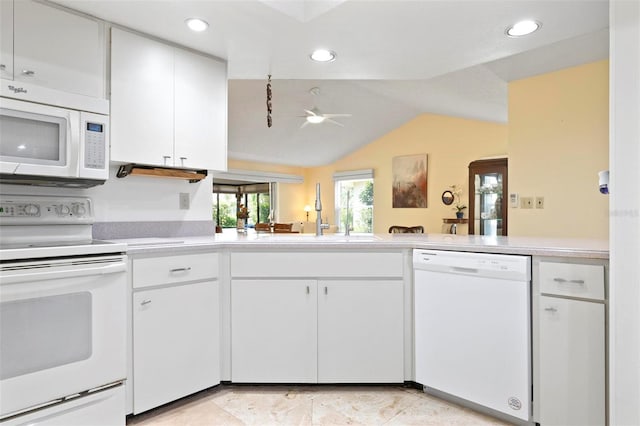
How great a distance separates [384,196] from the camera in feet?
26.9

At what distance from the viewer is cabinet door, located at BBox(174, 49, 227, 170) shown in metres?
2.35

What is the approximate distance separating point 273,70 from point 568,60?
2209 mm

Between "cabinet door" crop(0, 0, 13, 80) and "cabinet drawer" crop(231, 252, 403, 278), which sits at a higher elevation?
"cabinet door" crop(0, 0, 13, 80)

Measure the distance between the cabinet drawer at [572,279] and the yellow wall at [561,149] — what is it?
1.61 meters

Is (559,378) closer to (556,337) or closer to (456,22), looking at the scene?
(556,337)

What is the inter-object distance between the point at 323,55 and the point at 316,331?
170 centimetres

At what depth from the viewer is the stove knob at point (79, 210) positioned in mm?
1961

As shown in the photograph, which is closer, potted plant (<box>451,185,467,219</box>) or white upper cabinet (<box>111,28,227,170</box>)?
white upper cabinet (<box>111,28,227,170</box>)

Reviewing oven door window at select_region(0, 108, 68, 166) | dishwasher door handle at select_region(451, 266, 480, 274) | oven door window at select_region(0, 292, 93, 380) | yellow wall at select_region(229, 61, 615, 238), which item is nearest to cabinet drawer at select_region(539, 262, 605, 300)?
dishwasher door handle at select_region(451, 266, 480, 274)

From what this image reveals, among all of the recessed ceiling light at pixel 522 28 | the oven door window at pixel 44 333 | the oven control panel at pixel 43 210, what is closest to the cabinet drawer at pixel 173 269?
the oven door window at pixel 44 333

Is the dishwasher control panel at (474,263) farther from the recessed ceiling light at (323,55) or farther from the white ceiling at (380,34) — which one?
the recessed ceiling light at (323,55)

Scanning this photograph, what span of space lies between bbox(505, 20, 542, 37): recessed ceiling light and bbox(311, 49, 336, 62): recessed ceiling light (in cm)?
101

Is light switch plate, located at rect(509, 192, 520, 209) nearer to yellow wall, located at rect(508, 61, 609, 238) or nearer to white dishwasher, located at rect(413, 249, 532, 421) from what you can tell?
yellow wall, located at rect(508, 61, 609, 238)
